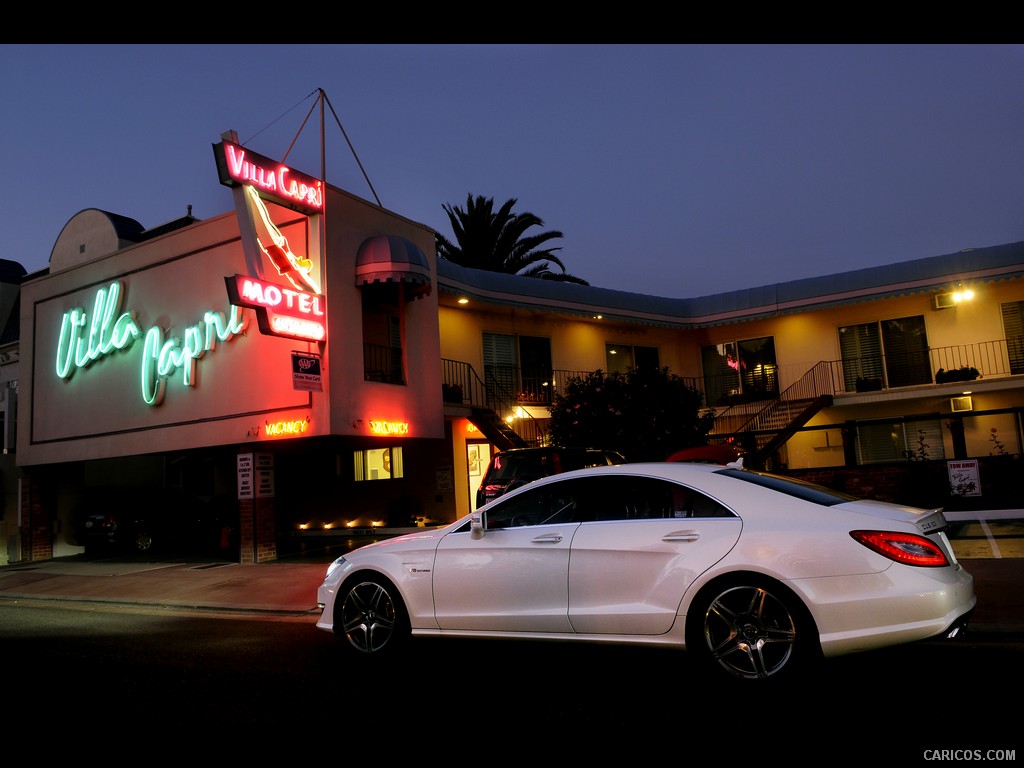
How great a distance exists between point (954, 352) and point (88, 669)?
23.0m

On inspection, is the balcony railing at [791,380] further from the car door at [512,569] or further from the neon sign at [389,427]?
the car door at [512,569]

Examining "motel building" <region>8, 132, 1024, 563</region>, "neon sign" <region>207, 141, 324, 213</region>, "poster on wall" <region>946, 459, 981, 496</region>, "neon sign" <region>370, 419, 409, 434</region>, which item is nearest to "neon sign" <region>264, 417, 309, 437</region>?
"motel building" <region>8, 132, 1024, 563</region>

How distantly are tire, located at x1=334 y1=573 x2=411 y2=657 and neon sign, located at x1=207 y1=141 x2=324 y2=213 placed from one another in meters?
9.89

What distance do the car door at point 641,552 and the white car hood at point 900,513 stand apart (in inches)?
32.1

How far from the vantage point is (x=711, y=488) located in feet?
18.6

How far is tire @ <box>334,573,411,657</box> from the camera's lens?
6.50 m

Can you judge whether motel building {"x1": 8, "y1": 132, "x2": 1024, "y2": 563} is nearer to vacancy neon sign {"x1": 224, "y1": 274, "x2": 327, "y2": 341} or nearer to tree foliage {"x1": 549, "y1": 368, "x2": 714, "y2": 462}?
vacancy neon sign {"x1": 224, "y1": 274, "x2": 327, "y2": 341}

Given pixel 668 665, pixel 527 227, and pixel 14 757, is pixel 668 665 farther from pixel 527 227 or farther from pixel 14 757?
pixel 527 227

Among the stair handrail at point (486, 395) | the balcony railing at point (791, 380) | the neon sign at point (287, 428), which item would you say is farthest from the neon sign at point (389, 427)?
the stair handrail at point (486, 395)

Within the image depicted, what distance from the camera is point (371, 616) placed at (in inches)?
262

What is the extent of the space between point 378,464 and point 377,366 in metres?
6.02

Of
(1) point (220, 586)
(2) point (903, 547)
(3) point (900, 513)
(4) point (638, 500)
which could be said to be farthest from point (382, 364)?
(2) point (903, 547)

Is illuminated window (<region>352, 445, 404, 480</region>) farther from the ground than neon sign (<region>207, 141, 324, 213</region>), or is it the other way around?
neon sign (<region>207, 141, 324, 213</region>)

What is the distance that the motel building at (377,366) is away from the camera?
1581 centimetres
